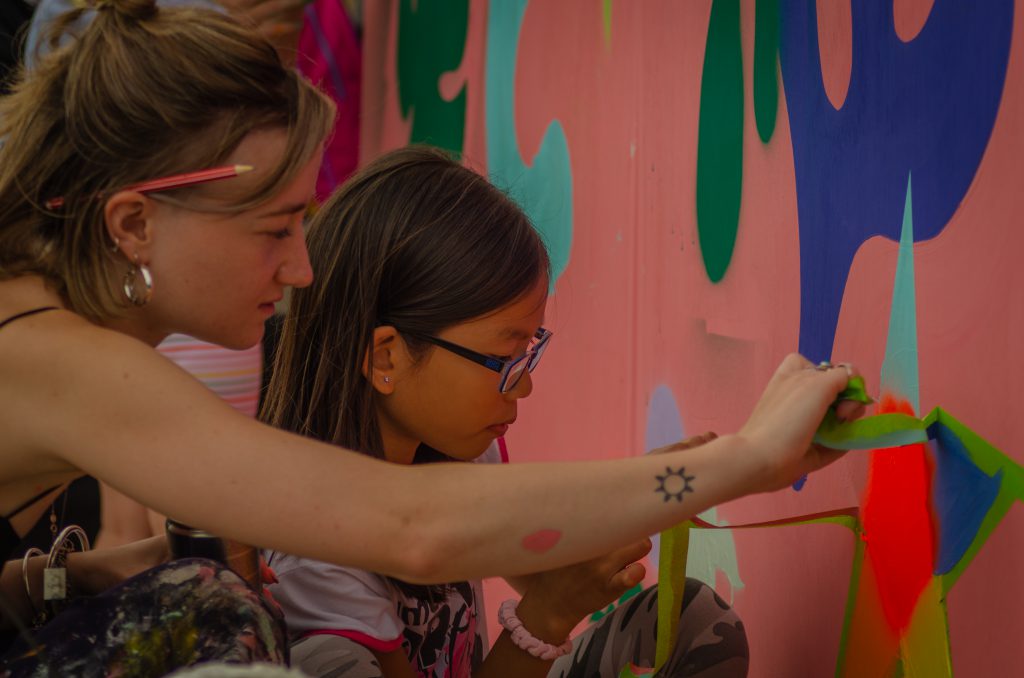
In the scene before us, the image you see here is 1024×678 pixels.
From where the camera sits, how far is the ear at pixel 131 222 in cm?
132

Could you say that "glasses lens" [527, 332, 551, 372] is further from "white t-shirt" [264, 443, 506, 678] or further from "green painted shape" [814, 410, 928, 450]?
"green painted shape" [814, 410, 928, 450]

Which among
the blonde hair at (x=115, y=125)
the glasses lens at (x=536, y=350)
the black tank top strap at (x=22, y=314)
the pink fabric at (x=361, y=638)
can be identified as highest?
the blonde hair at (x=115, y=125)

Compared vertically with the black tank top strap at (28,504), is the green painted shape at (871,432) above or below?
above

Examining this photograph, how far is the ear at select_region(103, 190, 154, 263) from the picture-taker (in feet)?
4.33

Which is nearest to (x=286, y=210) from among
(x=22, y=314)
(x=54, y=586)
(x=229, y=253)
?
(x=229, y=253)

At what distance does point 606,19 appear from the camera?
7.93ft

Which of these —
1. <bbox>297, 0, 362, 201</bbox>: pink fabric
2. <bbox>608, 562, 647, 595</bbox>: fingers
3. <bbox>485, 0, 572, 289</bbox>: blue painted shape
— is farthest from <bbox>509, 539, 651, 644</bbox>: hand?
<bbox>297, 0, 362, 201</bbox>: pink fabric

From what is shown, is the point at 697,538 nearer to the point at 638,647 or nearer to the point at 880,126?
the point at 638,647

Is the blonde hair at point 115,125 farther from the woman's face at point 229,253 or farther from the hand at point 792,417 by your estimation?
the hand at point 792,417

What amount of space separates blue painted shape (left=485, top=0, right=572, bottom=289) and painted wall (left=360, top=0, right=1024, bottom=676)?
0.01m

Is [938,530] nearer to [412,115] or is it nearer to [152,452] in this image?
[152,452]

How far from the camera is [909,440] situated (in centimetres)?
139

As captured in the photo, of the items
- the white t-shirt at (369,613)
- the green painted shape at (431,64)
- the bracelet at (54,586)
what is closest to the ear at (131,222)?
the bracelet at (54,586)

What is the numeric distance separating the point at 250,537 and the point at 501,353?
62 cm
